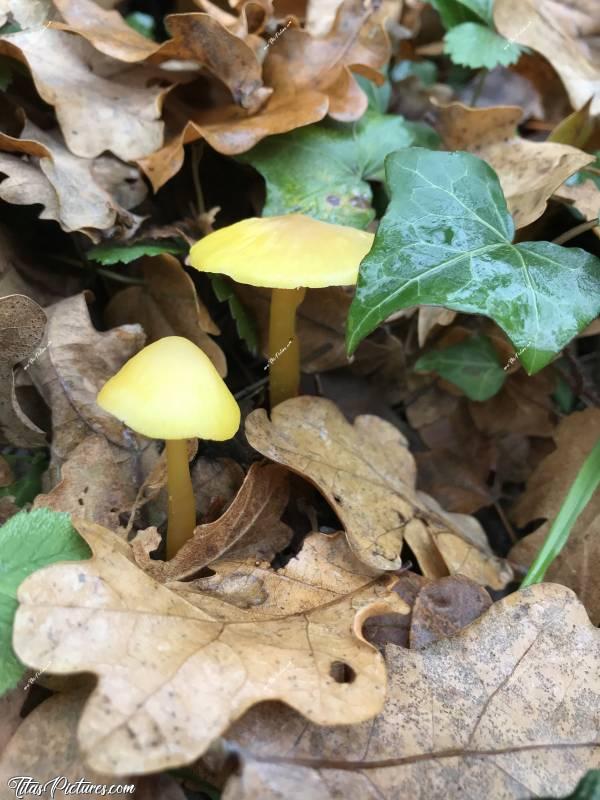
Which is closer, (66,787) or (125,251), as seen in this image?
(66,787)

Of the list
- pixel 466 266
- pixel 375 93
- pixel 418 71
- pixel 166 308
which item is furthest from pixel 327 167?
pixel 418 71

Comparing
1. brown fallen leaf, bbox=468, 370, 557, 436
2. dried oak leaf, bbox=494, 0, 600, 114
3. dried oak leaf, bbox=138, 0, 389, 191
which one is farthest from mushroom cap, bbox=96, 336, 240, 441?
dried oak leaf, bbox=494, 0, 600, 114

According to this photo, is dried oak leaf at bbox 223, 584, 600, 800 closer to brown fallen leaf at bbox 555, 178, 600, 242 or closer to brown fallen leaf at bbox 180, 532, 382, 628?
brown fallen leaf at bbox 180, 532, 382, 628

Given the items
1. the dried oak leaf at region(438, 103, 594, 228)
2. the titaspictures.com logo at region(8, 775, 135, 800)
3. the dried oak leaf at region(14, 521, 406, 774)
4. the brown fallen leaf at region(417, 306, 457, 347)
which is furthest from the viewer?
the brown fallen leaf at region(417, 306, 457, 347)

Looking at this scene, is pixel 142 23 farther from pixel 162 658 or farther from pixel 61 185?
pixel 162 658

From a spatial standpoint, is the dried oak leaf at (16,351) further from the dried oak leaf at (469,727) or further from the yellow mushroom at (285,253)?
the dried oak leaf at (469,727)

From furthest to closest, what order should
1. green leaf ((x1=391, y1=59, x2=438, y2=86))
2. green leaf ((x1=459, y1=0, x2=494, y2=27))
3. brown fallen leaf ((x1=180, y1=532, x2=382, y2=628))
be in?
green leaf ((x1=391, y1=59, x2=438, y2=86)), green leaf ((x1=459, y1=0, x2=494, y2=27)), brown fallen leaf ((x1=180, y1=532, x2=382, y2=628))

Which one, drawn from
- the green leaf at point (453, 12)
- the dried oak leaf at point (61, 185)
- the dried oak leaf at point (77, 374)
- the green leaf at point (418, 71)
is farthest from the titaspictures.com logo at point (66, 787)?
the green leaf at point (418, 71)
